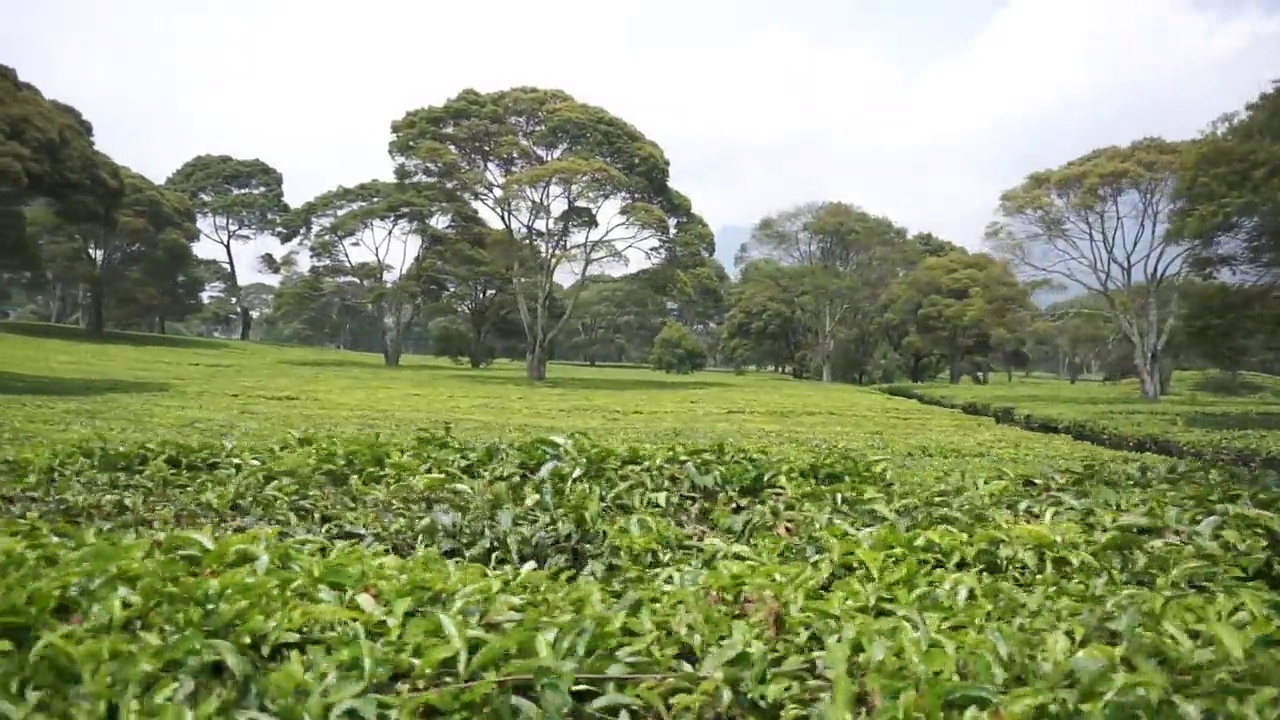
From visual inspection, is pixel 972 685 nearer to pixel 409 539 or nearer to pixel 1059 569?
pixel 1059 569

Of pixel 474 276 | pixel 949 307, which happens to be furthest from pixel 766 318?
pixel 474 276

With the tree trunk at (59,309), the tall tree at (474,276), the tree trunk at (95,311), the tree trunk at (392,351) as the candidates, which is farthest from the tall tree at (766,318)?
the tree trunk at (59,309)

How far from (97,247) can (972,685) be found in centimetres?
3298

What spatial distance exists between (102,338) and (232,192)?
451 inches

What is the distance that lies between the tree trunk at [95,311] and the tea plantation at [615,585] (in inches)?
1131

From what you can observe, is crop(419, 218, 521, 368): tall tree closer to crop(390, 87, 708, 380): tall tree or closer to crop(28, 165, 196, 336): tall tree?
crop(390, 87, 708, 380): tall tree

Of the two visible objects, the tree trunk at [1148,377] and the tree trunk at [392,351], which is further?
the tree trunk at [392,351]

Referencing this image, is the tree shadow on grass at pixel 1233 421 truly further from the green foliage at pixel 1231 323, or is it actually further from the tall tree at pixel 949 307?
the tall tree at pixel 949 307

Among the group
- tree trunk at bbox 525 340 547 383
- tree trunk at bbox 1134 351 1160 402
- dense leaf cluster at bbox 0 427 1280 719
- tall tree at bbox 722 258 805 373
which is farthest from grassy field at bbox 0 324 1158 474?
tall tree at bbox 722 258 805 373

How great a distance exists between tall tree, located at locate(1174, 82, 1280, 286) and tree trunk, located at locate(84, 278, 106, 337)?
3079cm

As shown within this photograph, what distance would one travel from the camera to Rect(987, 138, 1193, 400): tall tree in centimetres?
2461

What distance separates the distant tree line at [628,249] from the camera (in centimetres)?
1650

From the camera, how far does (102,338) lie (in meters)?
28.6

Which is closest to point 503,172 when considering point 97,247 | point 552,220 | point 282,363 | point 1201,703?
point 552,220
